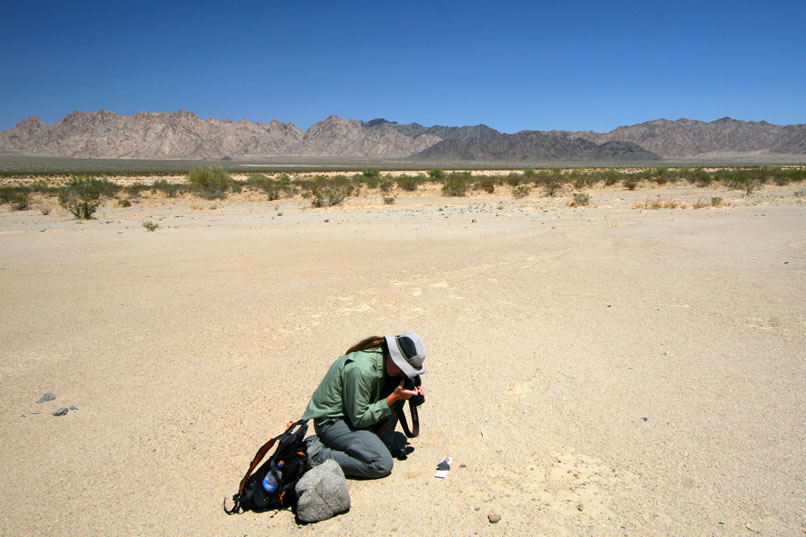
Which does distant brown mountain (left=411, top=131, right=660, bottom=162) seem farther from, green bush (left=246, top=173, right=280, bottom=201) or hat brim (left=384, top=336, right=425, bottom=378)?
hat brim (left=384, top=336, right=425, bottom=378)

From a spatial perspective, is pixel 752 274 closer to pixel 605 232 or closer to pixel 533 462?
pixel 605 232

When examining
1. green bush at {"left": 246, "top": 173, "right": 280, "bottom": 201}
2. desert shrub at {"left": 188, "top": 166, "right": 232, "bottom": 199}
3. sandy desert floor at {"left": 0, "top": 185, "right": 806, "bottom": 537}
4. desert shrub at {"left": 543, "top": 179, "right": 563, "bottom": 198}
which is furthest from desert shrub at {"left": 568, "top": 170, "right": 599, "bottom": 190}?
sandy desert floor at {"left": 0, "top": 185, "right": 806, "bottom": 537}

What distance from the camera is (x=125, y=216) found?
24.8 meters

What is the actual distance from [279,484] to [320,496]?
12.1 inches

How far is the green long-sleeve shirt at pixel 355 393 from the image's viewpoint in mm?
4055

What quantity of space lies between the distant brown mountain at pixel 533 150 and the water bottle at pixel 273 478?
179 meters

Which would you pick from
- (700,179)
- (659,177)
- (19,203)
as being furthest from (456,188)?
(19,203)

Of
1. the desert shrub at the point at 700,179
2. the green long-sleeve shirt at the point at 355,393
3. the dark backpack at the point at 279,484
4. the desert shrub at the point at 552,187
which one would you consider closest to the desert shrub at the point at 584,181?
the desert shrub at the point at 552,187

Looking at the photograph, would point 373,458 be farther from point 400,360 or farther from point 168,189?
point 168,189

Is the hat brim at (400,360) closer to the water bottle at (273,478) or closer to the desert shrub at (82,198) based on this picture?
the water bottle at (273,478)

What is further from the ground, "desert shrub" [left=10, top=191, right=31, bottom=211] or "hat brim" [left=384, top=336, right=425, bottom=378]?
"hat brim" [left=384, top=336, right=425, bottom=378]

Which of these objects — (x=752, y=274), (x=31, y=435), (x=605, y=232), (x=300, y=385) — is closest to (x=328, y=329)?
(x=300, y=385)

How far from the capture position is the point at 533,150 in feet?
613

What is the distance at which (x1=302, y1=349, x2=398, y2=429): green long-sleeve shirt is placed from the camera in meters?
4.05
